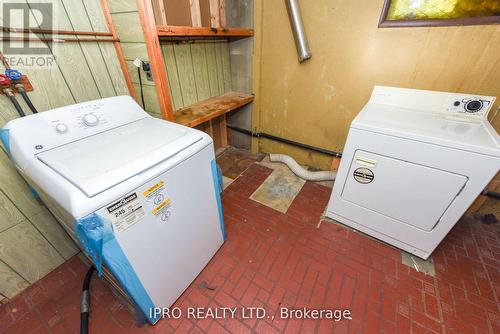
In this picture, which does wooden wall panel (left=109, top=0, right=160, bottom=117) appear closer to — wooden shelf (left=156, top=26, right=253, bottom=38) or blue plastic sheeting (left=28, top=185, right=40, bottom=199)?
wooden shelf (left=156, top=26, right=253, bottom=38)

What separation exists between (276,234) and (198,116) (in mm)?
1257

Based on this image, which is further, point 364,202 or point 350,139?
point 364,202

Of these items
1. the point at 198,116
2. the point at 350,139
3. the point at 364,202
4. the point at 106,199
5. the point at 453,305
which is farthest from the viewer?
the point at 198,116


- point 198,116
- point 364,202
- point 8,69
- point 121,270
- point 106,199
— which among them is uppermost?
point 8,69

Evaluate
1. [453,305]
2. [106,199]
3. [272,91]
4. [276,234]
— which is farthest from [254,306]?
[272,91]

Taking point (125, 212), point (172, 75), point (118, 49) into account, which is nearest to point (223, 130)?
point (172, 75)

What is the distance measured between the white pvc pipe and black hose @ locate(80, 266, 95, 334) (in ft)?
6.64

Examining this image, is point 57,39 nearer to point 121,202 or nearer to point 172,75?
point 172,75

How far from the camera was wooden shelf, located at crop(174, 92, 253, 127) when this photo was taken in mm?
1815

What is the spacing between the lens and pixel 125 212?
812 mm

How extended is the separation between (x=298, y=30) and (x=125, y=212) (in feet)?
6.47

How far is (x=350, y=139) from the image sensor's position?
144 cm

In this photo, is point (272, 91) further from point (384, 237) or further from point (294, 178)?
point (384, 237)

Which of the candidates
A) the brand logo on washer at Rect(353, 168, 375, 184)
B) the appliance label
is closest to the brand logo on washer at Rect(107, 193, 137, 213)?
the appliance label
